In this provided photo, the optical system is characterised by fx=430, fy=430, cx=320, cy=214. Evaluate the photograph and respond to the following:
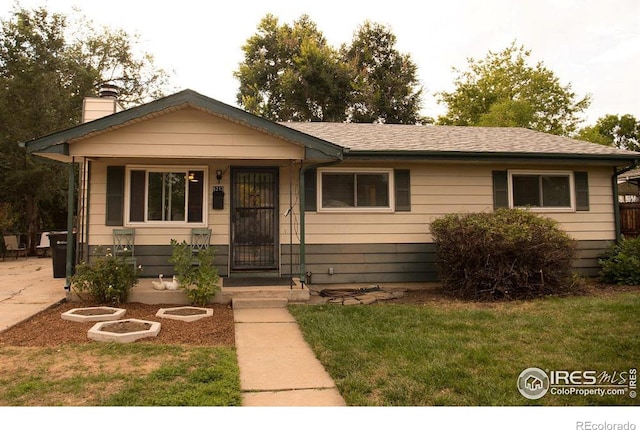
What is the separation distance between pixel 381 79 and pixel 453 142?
17531mm

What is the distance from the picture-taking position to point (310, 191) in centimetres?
816

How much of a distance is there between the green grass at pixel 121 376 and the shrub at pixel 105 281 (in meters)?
2.02

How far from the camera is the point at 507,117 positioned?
26.2 meters

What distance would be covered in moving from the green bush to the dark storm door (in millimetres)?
6557

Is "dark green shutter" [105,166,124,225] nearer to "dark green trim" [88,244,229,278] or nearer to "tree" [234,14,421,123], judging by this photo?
"dark green trim" [88,244,229,278]

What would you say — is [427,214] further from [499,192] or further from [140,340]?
[140,340]

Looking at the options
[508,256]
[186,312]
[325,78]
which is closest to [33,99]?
[186,312]

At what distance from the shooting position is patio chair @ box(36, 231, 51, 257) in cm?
1551

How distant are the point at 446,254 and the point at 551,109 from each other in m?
26.6

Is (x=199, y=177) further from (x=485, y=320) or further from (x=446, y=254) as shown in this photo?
(x=485, y=320)

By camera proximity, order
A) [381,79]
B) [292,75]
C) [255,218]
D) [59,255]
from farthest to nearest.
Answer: [381,79], [292,75], [59,255], [255,218]

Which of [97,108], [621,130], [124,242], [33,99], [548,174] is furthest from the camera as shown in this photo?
[621,130]

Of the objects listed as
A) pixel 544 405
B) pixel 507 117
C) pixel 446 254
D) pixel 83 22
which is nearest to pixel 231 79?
pixel 83 22

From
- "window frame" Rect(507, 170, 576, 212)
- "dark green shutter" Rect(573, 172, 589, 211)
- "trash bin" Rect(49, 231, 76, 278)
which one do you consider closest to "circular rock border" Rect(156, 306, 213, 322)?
"trash bin" Rect(49, 231, 76, 278)
